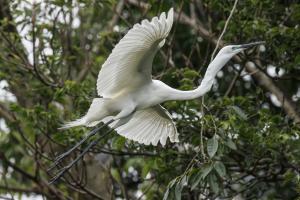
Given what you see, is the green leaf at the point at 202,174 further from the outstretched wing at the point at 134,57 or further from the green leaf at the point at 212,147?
the outstretched wing at the point at 134,57

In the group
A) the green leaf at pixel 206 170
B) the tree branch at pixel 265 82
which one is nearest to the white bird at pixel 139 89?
the green leaf at pixel 206 170

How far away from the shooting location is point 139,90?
14.9 ft

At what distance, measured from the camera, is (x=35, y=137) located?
17.9 feet

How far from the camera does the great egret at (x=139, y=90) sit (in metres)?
4.06

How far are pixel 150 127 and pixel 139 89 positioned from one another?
1.77 ft

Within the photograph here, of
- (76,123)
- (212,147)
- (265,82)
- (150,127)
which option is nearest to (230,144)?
(212,147)

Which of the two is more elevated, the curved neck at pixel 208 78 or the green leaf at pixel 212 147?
the curved neck at pixel 208 78

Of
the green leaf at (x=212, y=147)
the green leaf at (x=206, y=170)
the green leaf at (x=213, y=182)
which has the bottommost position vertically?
the green leaf at (x=213, y=182)

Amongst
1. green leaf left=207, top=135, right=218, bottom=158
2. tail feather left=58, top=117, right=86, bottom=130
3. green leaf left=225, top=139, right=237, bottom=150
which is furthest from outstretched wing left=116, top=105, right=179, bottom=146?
green leaf left=207, top=135, right=218, bottom=158

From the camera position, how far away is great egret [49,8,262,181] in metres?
4.06

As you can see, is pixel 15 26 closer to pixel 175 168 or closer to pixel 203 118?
pixel 175 168

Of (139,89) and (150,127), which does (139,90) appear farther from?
(150,127)

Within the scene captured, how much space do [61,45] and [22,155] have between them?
188 cm

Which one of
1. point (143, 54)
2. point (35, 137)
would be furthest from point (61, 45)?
point (143, 54)
